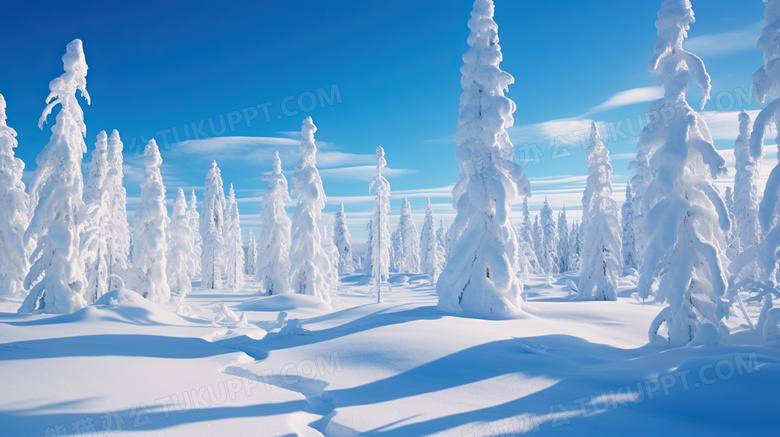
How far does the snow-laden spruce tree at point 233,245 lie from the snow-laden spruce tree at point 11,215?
25141 mm

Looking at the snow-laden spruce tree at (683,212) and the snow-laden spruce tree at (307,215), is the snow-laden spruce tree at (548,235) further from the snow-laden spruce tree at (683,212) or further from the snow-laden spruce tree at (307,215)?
the snow-laden spruce tree at (683,212)

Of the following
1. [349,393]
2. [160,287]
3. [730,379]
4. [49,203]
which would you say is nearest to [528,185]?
[730,379]

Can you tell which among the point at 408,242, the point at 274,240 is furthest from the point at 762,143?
the point at 408,242

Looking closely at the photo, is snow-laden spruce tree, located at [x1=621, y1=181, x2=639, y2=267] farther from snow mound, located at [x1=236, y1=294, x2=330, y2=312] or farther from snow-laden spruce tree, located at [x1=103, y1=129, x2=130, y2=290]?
snow-laden spruce tree, located at [x1=103, y1=129, x2=130, y2=290]

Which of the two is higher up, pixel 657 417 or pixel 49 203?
pixel 49 203

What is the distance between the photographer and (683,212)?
1105 centimetres

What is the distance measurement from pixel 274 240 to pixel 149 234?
11010 mm

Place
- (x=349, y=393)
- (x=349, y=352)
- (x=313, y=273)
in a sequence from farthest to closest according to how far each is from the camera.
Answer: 1. (x=313, y=273)
2. (x=349, y=352)
3. (x=349, y=393)

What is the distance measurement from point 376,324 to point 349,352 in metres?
2.67

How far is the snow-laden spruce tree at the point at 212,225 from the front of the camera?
155 feet

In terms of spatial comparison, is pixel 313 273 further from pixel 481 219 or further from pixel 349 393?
pixel 349 393

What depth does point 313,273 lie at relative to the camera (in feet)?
91.3

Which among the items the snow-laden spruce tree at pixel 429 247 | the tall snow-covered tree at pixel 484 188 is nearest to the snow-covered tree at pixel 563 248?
the snow-laden spruce tree at pixel 429 247

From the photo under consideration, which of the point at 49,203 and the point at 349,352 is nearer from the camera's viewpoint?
the point at 349,352
